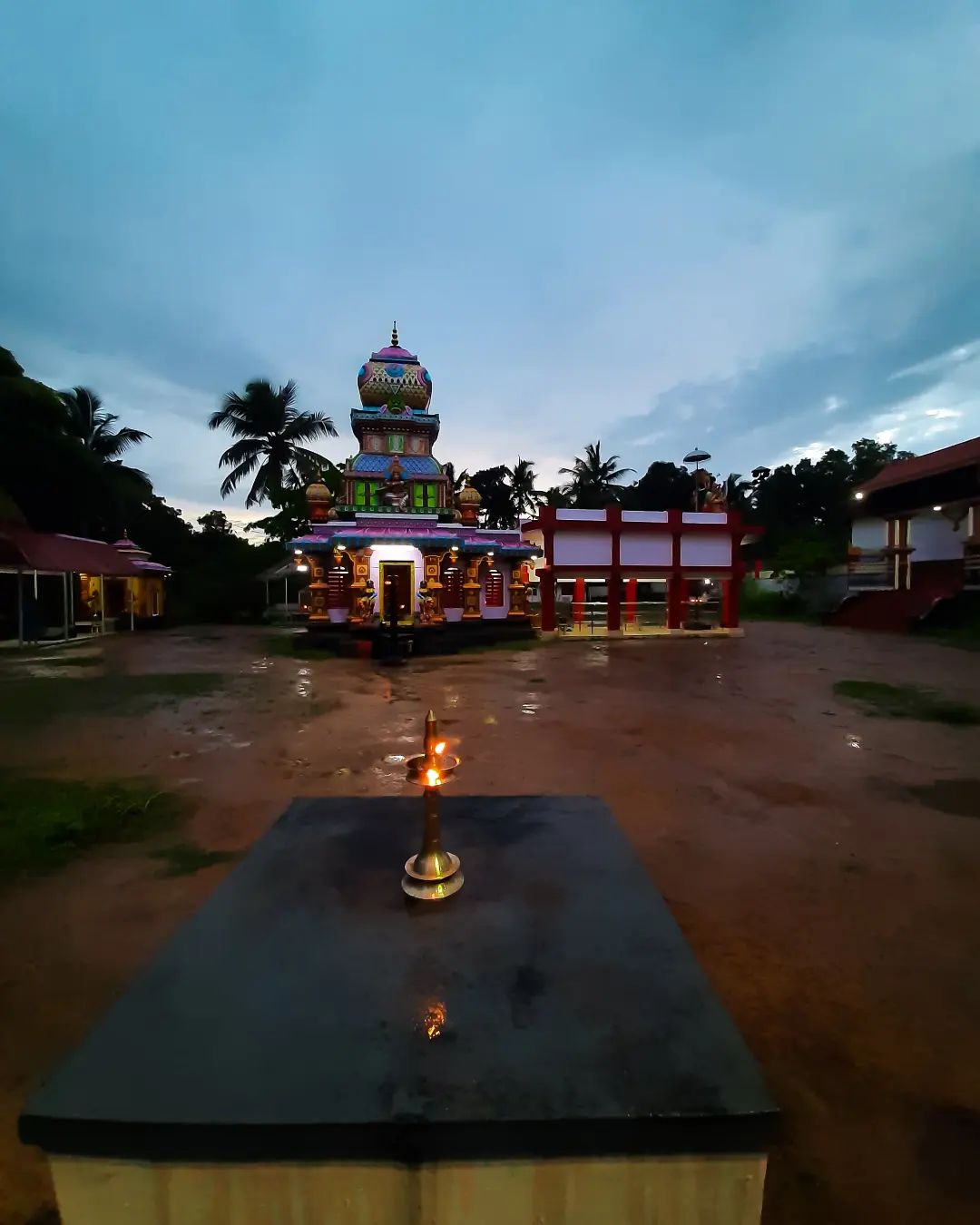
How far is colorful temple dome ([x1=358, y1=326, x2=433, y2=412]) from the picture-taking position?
20812 mm

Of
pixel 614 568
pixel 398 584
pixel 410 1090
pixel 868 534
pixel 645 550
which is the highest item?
pixel 868 534

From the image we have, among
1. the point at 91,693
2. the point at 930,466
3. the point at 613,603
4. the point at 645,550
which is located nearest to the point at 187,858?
the point at 91,693

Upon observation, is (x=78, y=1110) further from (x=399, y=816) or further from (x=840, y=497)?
(x=840, y=497)

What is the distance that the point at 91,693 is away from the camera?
1027 cm

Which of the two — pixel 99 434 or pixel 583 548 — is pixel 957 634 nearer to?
pixel 583 548

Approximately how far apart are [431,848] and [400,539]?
50.8 ft

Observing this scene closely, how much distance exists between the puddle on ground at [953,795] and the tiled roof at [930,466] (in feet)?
72.3

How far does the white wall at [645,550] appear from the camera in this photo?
803 inches

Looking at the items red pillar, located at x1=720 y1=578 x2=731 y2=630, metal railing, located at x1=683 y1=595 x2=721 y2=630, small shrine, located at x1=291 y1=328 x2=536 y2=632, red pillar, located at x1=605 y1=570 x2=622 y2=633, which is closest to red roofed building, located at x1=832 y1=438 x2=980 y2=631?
metal railing, located at x1=683 y1=595 x2=721 y2=630

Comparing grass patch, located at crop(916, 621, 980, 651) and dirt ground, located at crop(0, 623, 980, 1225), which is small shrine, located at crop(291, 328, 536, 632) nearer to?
dirt ground, located at crop(0, 623, 980, 1225)

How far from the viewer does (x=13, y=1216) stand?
178 centimetres

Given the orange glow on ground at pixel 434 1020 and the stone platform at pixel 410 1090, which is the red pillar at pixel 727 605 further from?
the orange glow on ground at pixel 434 1020

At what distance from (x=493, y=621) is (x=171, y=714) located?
39.0 feet

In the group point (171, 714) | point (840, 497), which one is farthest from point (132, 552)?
point (840, 497)
